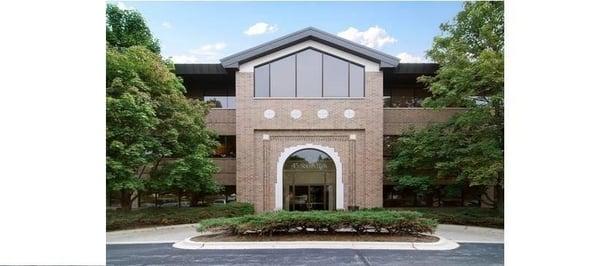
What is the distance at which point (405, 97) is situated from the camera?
18.6 m

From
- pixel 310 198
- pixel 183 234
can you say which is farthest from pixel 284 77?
pixel 183 234

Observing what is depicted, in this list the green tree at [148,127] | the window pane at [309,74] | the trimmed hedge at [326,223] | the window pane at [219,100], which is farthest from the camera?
the window pane at [219,100]

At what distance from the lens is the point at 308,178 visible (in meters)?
17.0

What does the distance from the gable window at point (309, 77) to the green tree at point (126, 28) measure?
14.9ft

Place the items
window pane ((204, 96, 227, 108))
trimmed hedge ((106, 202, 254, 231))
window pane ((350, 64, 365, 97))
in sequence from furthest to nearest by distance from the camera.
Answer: window pane ((204, 96, 227, 108)) < window pane ((350, 64, 365, 97)) < trimmed hedge ((106, 202, 254, 231))

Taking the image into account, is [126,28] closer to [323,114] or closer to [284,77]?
[284,77]

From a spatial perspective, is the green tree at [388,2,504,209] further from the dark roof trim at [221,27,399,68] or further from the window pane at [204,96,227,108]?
the window pane at [204,96,227,108]

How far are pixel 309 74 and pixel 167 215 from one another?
260 inches

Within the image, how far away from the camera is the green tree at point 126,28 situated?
16.6 m

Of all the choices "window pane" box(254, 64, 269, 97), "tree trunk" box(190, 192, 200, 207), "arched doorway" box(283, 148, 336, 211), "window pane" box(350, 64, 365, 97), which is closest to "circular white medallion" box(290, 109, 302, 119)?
"window pane" box(254, 64, 269, 97)

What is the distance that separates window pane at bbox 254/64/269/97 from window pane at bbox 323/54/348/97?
201 cm

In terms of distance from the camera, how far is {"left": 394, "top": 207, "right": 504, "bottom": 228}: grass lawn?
47.6ft

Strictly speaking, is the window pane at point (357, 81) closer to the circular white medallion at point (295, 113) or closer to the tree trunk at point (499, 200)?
the circular white medallion at point (295, 113)

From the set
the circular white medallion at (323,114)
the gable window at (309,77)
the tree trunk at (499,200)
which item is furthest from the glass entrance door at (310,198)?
the tree trunk at (499,200)
